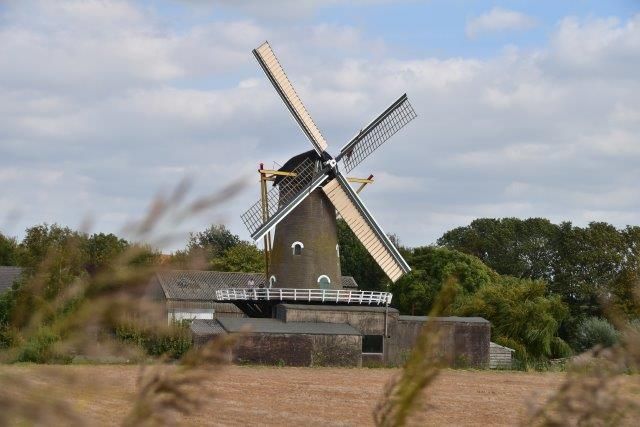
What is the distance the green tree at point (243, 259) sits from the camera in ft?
240

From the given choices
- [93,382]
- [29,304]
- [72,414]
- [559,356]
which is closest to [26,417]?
[72,414]

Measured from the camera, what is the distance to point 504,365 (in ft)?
128

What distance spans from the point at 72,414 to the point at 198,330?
111 ft

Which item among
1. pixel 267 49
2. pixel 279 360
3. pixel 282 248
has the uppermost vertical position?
pixel 267 49

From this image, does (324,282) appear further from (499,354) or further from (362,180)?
(499,354)

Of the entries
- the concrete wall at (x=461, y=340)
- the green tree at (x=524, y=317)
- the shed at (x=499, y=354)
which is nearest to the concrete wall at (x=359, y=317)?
the concrete wall at (x=461, y=340)

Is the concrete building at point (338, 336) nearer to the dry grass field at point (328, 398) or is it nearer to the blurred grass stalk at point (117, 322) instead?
the dry grass field at point (328, 398)

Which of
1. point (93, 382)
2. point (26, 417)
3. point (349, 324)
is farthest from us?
point (349, 324)

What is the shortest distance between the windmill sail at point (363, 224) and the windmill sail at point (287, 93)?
5.18ft

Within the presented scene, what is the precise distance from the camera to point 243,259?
2916 inches

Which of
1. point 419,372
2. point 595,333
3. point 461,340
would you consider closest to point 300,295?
point 461,340

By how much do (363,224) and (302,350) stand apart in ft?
19.2

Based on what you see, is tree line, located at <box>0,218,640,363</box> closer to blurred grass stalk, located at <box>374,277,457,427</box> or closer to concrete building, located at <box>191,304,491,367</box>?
blurred grass stalk, located at <box>374,277,457,427</box>

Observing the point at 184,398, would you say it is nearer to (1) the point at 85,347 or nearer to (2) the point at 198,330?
(1) the point at 85,347
